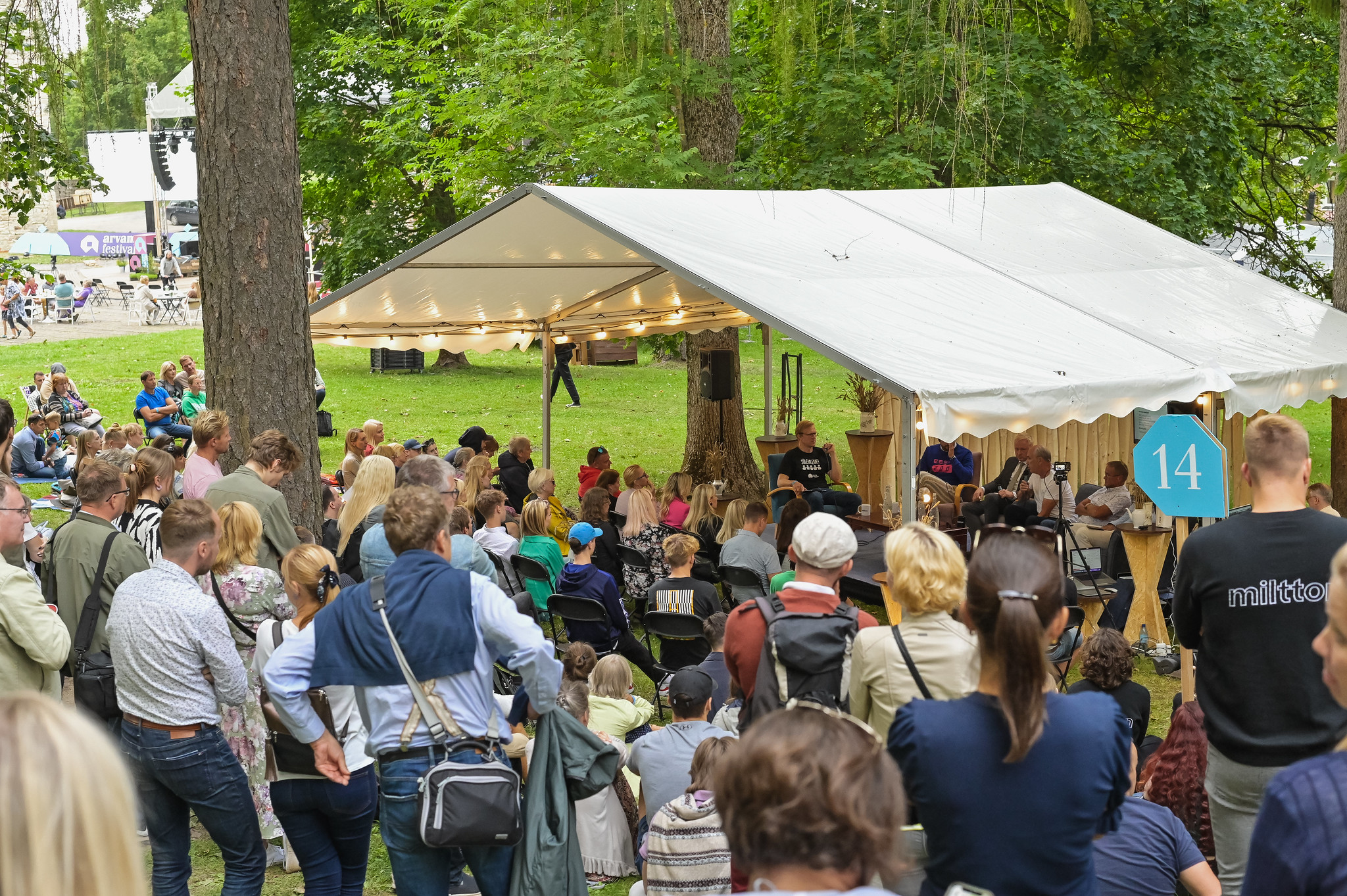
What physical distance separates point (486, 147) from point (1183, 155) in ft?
26.9

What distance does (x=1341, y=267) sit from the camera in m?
9.98

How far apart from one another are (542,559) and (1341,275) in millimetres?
7192

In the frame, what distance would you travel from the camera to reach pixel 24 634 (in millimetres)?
3465

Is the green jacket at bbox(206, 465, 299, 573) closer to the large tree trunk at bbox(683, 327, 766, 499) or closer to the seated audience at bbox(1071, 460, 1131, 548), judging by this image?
the seated audience at bbox(1071, 460, 1131, 548)

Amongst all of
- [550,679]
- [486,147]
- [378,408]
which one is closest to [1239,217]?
[486,147]

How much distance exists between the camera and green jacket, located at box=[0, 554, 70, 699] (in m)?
3.46

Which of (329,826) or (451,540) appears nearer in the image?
(329,826)

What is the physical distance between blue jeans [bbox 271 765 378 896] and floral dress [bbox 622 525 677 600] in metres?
4.33

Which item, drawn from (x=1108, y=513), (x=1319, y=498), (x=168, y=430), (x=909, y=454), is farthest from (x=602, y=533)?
(x=168, y=430)

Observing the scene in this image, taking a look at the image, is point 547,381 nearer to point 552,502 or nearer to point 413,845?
point 552,502

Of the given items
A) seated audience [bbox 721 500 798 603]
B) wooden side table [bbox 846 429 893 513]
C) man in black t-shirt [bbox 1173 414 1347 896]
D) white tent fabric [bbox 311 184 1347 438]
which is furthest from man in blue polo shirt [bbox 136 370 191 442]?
man in black t-shirt [bbox 1173 414 1347 896]

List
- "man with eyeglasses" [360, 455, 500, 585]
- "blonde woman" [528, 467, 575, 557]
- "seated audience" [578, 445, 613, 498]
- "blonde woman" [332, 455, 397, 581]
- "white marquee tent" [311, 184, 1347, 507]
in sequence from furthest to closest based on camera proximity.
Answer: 1. "seated audience" [578, 445, 613, 498]
2. "blonde woman" [528, 467, 575, 557]
3. "white marquee tent" [311, 184, 1347, 507]
4. "blonde woman" [332, 455, 397, 581]
5. "man with eyeglasses" [360, 455, 500, 585]

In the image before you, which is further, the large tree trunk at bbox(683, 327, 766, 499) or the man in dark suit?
the large tree trunk at bbox(683, 327, 766, 499)

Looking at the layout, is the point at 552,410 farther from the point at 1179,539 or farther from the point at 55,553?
the point at 55,553
